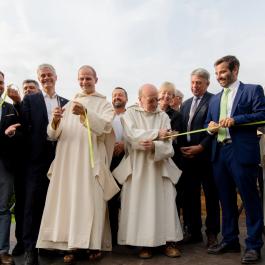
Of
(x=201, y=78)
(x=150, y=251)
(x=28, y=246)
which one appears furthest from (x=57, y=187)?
(x=201, y=78)

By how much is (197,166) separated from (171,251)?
1.25 meters

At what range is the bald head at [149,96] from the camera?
15.4ft

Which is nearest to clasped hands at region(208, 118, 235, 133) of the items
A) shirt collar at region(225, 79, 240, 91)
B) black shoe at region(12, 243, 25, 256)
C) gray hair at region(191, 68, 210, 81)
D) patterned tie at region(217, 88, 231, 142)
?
patterned tie at region(217, 88, 231, 142)

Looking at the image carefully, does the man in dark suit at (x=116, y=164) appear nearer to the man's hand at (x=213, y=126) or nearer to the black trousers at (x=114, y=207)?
the black trousers at (x=114, y=207)

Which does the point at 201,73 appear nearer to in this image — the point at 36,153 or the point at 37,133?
the point at 37,133

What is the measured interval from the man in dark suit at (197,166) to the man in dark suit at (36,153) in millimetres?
1812

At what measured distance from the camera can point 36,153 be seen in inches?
179

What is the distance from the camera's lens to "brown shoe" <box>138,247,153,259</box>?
14.4 ft

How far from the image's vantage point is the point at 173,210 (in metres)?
4.59

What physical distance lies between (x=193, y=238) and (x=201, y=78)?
2.24m

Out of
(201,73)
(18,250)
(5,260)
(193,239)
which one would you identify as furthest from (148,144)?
(18,250)

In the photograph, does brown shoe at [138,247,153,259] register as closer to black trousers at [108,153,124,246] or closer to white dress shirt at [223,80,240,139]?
black trousers at [108,153,124,246]

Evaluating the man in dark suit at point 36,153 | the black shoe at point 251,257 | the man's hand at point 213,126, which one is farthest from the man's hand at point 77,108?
the black shoe at point 251,257

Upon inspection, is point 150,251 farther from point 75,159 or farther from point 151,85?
point 151,85
